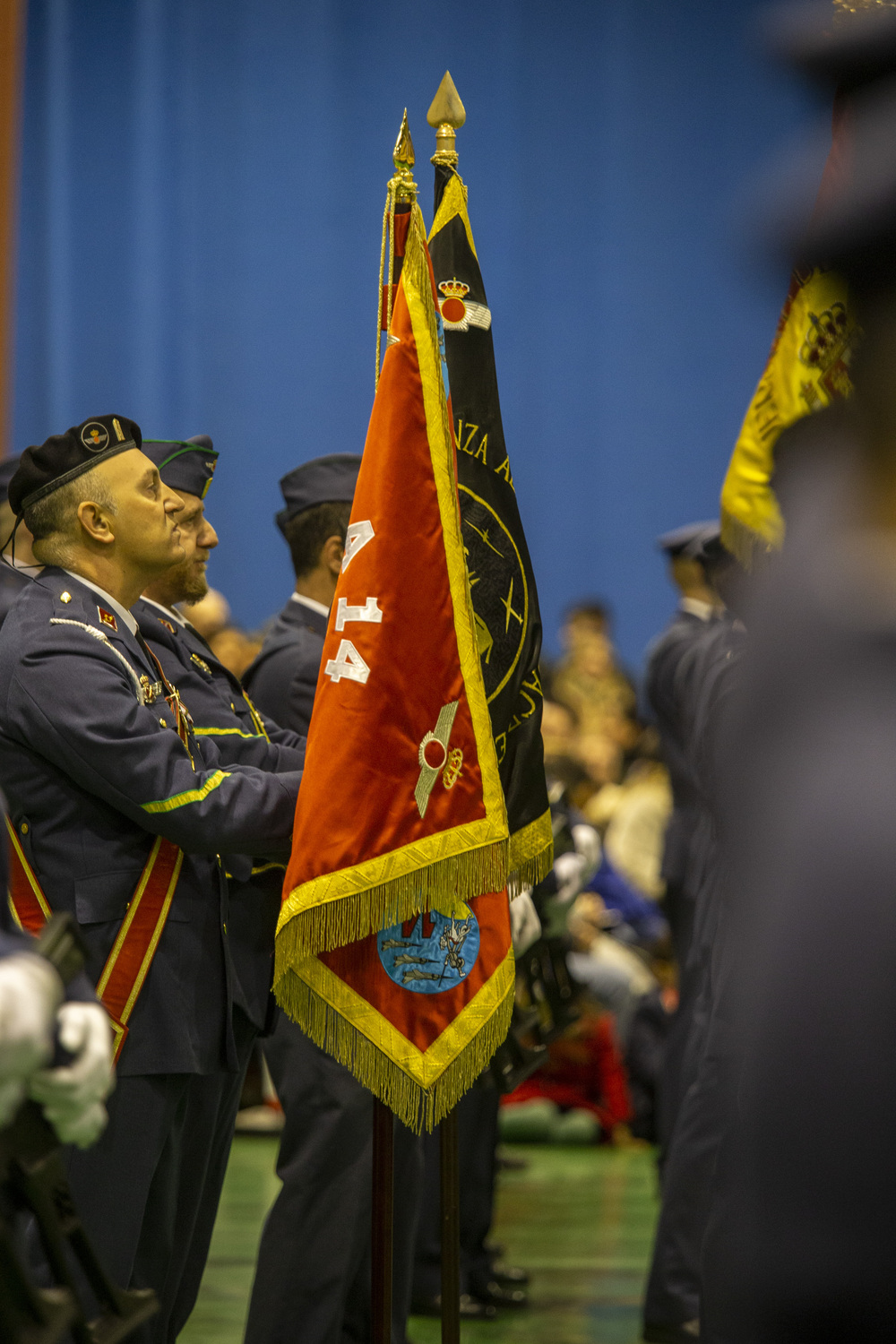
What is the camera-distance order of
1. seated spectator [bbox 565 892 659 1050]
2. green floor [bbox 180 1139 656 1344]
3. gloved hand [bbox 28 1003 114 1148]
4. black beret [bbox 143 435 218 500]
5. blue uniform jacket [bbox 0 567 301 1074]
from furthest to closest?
seated spectator [bbox 565 892 659 1050] < green floor [bbox 180 1139 656 1344] < black beret [bbox 143 435 218 500] < blue uniform jacket [bbox 0 567 301 1074] < gloved hand [bbox 28 1003 114 1148]

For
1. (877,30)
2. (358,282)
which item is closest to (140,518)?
(877,30)

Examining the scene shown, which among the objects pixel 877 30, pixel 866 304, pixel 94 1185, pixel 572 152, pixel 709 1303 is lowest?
pixel 709 1303

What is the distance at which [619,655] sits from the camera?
837cm

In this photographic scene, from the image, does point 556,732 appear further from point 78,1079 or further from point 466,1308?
point 78,1079

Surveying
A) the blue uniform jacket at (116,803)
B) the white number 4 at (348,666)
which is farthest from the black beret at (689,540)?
the blue uniform jacket at (116,803)

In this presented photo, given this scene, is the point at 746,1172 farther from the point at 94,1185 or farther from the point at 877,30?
the point at 94,1185

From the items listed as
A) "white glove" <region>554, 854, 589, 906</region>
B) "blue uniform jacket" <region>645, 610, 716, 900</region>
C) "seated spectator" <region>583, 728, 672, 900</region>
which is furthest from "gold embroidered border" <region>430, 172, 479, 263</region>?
"seated spectator" <region>583, 728, 672, 900</region>

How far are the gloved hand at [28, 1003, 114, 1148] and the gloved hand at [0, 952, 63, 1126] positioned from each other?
3.9 inches

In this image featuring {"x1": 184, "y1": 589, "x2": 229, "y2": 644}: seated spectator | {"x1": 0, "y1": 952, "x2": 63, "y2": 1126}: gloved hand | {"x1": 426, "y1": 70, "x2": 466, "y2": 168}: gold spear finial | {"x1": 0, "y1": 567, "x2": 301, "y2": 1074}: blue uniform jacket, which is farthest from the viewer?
{"x1": 184, "y1": 589, "x2": 229, "y2": 644}: seated spectator

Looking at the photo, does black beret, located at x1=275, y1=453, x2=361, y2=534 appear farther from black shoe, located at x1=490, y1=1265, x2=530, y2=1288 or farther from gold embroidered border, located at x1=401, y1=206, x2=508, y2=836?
black shoe, located at x1=490, y1=1265, x2=530, y2=1288

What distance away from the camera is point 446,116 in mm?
2574

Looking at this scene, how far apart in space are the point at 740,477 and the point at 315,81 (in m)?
6.69

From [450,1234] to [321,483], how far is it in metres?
1.44

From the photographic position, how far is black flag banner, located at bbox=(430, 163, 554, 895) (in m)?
2.61
